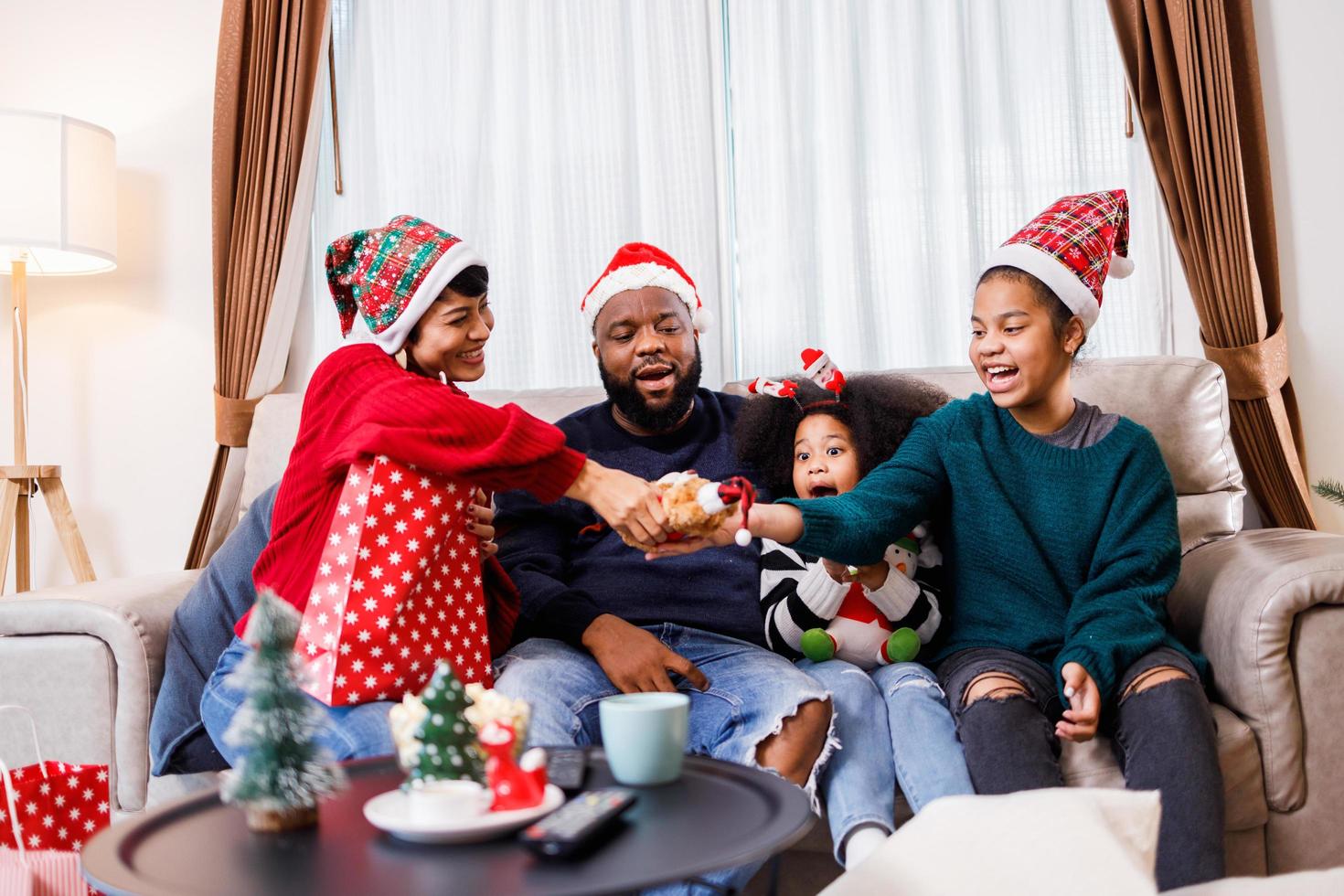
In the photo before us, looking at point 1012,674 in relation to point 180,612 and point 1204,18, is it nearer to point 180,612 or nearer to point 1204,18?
point 180,612

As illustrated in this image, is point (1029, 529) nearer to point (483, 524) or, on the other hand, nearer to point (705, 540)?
point (705, 540)

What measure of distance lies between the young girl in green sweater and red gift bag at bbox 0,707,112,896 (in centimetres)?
87

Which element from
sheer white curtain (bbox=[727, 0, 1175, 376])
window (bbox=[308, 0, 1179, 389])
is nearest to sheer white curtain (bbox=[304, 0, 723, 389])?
window (bbox=[308, 0, 1179, 389])

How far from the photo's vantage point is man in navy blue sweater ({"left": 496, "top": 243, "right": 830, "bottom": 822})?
1612 mm

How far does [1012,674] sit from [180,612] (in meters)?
1.41

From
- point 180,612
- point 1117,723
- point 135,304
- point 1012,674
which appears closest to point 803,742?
point 1012,674

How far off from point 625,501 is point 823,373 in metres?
0.64

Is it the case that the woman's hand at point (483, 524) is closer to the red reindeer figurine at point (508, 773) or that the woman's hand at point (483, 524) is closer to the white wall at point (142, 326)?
the red reindeer figurine at point (508, 773)

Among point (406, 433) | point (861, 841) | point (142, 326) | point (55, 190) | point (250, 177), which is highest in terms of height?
point (250, 177)

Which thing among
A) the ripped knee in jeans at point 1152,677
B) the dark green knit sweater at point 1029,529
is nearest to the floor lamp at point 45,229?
the dark green knit sweater at point 1029,529

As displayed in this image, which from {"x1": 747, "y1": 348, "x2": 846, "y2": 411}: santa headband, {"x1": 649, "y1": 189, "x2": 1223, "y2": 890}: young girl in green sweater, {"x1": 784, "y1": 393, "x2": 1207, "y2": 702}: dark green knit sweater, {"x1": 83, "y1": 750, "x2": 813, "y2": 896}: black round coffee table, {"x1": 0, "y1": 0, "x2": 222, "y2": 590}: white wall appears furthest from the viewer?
{"x1": 0, "y1": 0, "x2": 222, "y2": 590}: white wall

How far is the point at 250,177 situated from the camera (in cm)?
302

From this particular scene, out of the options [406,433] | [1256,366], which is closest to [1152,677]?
[406,433]

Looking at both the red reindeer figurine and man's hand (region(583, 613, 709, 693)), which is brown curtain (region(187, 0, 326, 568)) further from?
the red reindeer figurine
